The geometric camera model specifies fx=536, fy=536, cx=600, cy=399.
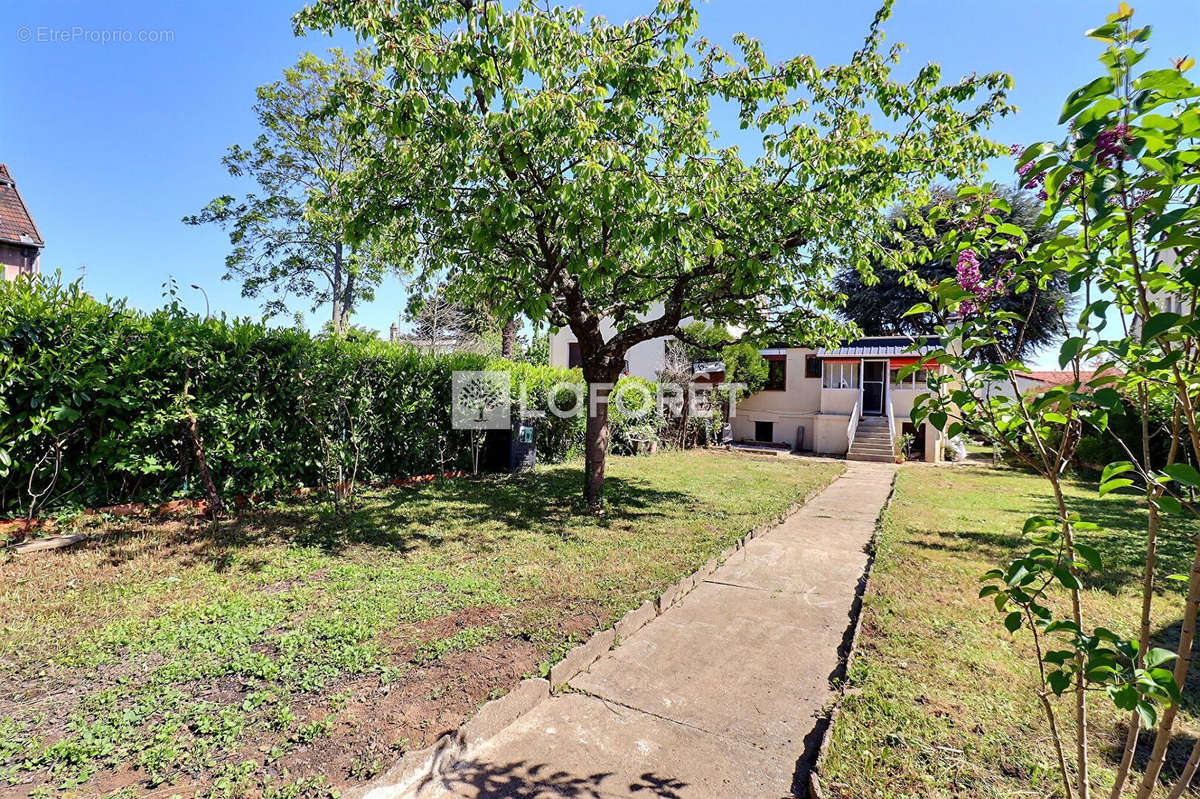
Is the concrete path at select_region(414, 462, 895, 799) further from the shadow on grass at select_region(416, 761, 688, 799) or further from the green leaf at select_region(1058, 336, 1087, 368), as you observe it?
the green leaf at select_region(1058, 336, 1087, 368)

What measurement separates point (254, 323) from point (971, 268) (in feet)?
26.3

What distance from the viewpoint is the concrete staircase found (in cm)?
1752

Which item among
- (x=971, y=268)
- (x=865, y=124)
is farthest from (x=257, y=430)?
(x=865, y=124)

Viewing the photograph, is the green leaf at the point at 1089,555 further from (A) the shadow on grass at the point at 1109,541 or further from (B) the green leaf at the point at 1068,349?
(A) the shadow on grass at the point at 1109,541

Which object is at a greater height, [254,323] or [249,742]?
[254,323]

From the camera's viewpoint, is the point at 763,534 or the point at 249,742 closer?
the point at 249,742

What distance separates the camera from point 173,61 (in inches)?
348

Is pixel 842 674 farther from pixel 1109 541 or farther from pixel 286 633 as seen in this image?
pixel 1109 541

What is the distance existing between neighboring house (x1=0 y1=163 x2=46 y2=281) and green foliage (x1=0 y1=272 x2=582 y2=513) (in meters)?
11.8

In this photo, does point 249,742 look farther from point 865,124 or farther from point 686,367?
point 686,367

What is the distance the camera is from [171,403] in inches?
245

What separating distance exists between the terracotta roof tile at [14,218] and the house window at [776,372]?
22.8 m

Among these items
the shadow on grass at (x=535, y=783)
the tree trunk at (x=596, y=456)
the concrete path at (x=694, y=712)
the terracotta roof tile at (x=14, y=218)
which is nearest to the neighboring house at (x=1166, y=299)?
the concrete path at (x=694, y=712)

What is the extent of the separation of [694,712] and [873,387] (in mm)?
20129
